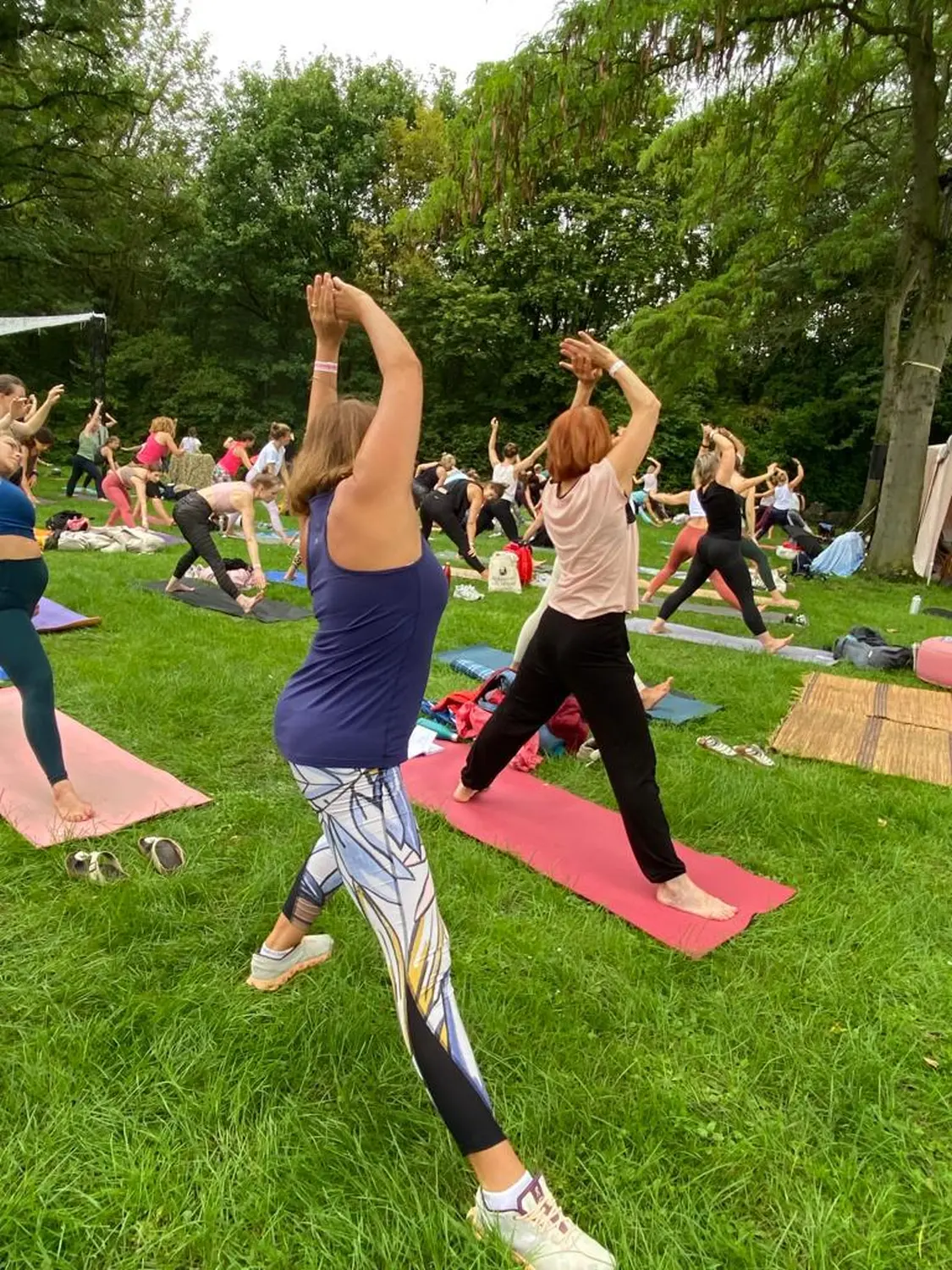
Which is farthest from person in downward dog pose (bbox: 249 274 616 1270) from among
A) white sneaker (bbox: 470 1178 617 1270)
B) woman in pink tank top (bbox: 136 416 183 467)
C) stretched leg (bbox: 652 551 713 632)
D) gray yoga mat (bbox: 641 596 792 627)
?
woman in pink tank top (bbox: 136 416 183 467)

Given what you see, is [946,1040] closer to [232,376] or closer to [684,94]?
[684,94]

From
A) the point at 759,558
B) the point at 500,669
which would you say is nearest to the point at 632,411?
the point at 500,669

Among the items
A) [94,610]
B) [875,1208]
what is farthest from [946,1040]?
[94,610]

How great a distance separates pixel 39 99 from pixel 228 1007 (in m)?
23.9

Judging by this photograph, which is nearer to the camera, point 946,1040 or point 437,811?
point 946,1040

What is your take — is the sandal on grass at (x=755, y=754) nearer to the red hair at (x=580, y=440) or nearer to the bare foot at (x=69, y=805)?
the red hair at (x=580, y=440)

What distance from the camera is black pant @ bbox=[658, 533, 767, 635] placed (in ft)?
22.5

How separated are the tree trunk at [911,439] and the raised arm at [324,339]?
38.7 ft

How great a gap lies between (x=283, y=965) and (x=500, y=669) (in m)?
3.20

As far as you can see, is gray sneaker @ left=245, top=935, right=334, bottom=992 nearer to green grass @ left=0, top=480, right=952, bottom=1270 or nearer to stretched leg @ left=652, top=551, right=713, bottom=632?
green grass @ left=0, top=480, right=952, bottom=1270

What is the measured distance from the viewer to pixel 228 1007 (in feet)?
7.86

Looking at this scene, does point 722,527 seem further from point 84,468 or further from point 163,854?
point 84,468

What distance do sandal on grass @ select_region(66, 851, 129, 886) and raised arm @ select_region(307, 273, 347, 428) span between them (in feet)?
6.48

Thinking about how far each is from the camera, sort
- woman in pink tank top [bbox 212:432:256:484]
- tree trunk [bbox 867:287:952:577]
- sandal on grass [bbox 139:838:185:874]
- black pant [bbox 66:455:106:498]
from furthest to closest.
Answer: black pant [bbox 66:455:106:498], woman in pink tank top [bbox 212:432:256:484], tree trunk [bbox 867:287:952:577], sandal on grass [bbox 139:838:185:874]
